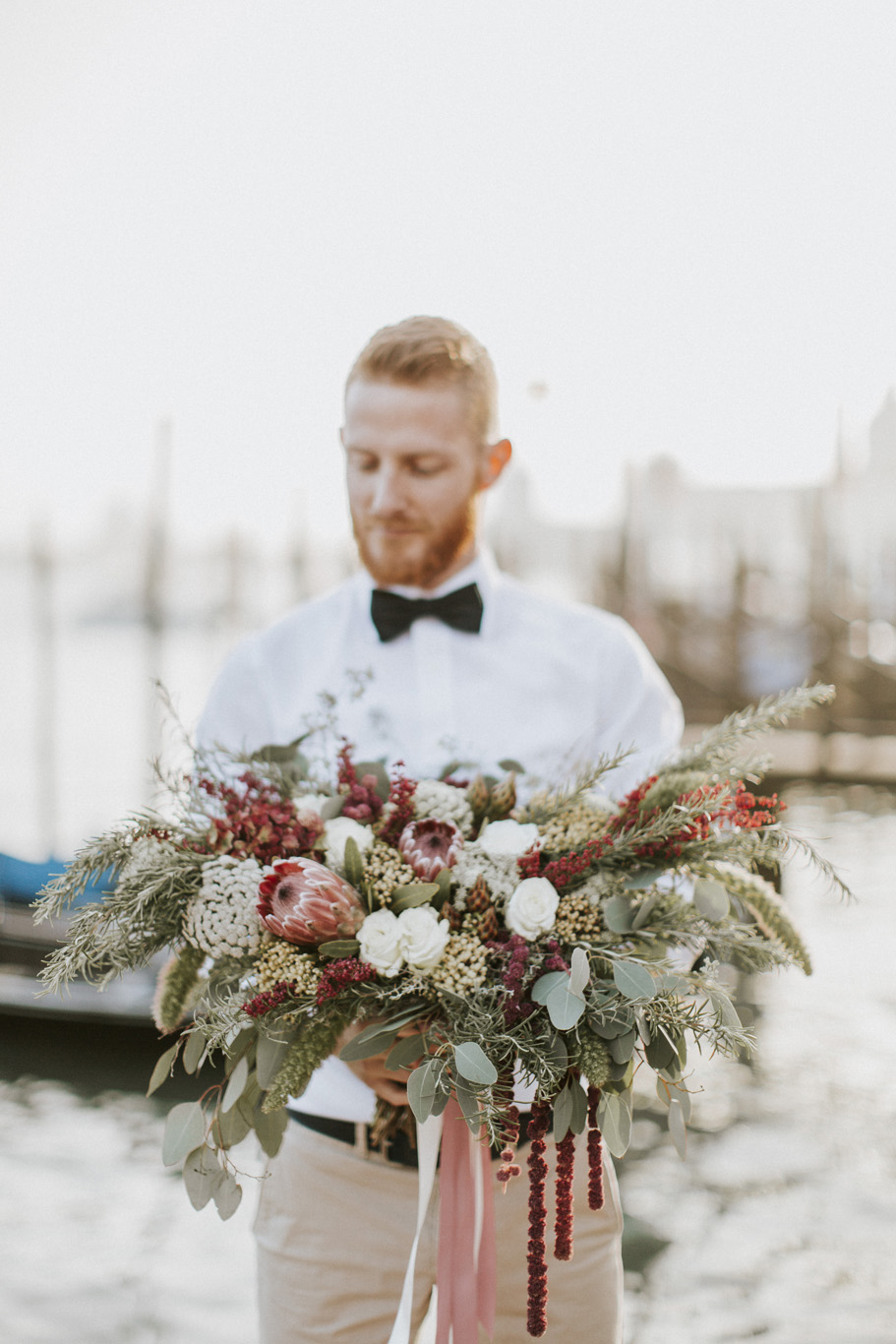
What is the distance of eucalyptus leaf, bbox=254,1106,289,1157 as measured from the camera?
1.35 metres

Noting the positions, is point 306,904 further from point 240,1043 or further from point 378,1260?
point 378,1260

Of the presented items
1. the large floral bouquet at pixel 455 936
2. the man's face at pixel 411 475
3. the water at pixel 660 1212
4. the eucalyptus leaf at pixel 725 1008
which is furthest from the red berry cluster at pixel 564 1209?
the water at pixel 660 1212

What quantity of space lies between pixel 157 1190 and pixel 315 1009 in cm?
382

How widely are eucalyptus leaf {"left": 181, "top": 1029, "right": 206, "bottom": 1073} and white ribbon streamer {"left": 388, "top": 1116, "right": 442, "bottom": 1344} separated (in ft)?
1.00

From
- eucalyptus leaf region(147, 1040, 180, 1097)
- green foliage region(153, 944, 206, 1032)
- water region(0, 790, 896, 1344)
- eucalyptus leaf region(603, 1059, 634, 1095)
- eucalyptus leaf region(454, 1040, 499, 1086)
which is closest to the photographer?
eucalyptus leaf region(454, 1040, 499, 1086)

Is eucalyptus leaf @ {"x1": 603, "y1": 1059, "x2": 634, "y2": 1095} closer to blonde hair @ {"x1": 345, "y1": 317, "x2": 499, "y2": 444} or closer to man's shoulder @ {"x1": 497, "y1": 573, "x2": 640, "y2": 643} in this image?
man's shoulder @ {"x1": 497, "y1": 573, "x2": 640, "y2": 643}

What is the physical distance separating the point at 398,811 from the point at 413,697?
0.48 m

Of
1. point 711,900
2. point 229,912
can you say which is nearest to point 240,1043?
point 229,912

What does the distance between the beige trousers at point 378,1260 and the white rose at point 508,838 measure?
20.2 inches

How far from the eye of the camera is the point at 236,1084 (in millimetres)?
1315

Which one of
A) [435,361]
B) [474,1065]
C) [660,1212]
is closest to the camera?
[474,1065]

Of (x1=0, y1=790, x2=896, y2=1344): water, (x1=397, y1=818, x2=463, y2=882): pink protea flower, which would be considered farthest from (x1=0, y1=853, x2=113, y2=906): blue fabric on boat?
(x1=397, y1=818, x2=463, y2=882): pink protea flower

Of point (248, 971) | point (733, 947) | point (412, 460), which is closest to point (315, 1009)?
point (248, 971)

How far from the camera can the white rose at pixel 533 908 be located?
1271 mm
